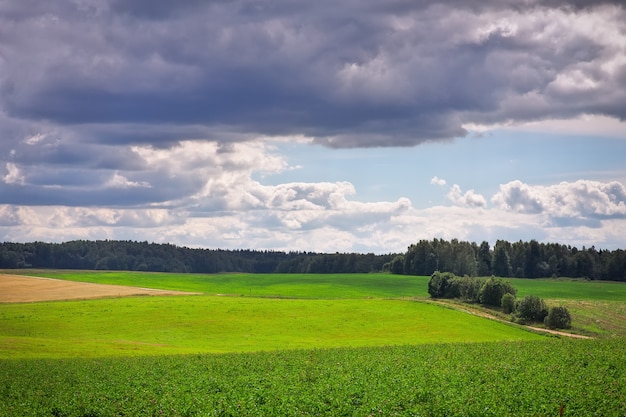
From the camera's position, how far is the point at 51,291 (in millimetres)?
129000

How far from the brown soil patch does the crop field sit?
34.2 ft

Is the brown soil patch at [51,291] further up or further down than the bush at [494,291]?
further down

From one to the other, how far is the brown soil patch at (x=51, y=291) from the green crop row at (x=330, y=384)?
68.6 metres

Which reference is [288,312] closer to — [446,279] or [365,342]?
[365,342]

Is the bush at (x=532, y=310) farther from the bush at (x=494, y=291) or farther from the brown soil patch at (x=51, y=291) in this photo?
the brown soil patch at (x=51, y=291)

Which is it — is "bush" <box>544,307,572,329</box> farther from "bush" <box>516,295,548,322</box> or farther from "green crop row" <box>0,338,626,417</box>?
"green crop row" <box>0,338,626,417</box>

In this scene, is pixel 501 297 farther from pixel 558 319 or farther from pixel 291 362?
pixel 291 362

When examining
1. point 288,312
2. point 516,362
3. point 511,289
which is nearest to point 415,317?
point 288,312

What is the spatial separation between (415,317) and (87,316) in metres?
45.1

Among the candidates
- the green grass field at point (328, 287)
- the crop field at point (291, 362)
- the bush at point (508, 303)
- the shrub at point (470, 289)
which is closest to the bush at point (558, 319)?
the crop field at point (291, 362)

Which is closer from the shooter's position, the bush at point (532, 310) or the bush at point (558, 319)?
the bush at point (558, 319)

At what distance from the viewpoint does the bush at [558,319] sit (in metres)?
98.9

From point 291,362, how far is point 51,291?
299ft

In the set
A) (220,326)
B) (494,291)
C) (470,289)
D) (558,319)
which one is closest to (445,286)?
(470,289)
